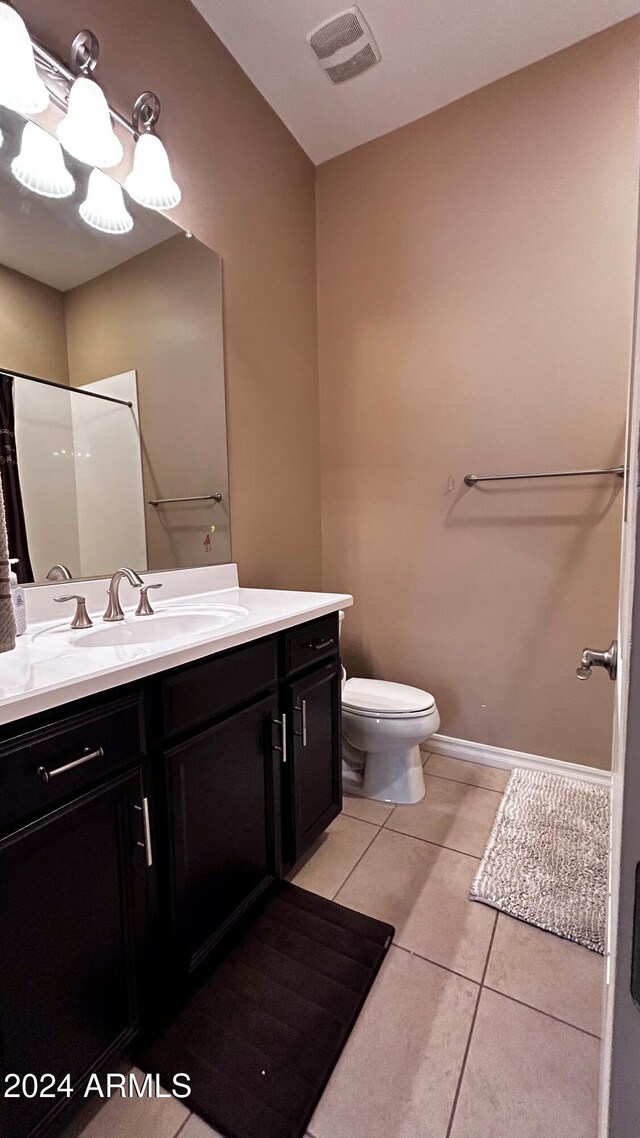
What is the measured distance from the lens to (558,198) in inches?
65.5

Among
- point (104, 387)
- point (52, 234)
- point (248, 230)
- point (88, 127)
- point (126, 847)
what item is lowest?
point (126, 847)

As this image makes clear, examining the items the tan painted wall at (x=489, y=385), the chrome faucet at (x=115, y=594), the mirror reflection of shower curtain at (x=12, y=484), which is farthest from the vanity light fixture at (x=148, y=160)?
the chrome faucet at (x=115, y=594)

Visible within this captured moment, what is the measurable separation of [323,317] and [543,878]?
245cm

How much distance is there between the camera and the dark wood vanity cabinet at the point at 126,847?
63 centimetres

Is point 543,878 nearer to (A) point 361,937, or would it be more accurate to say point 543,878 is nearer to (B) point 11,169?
(A) point 361,937

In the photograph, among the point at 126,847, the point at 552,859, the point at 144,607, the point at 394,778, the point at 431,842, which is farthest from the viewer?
the point at 394,778

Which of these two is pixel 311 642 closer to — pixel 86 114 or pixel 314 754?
pixel 314 754

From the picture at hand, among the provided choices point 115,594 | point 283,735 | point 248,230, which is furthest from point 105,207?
point 283,735

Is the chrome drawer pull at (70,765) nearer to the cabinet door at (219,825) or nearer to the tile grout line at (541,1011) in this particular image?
the cabinet door at (219,825)

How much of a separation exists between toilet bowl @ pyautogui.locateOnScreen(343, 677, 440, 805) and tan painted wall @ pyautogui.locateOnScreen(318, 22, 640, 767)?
0.39 m

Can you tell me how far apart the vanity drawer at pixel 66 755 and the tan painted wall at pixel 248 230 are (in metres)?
0.99

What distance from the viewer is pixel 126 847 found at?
78 centimetres

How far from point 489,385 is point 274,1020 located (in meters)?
Answer: 2.11

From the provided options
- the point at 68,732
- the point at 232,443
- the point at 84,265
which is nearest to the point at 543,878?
the point at 68,732
